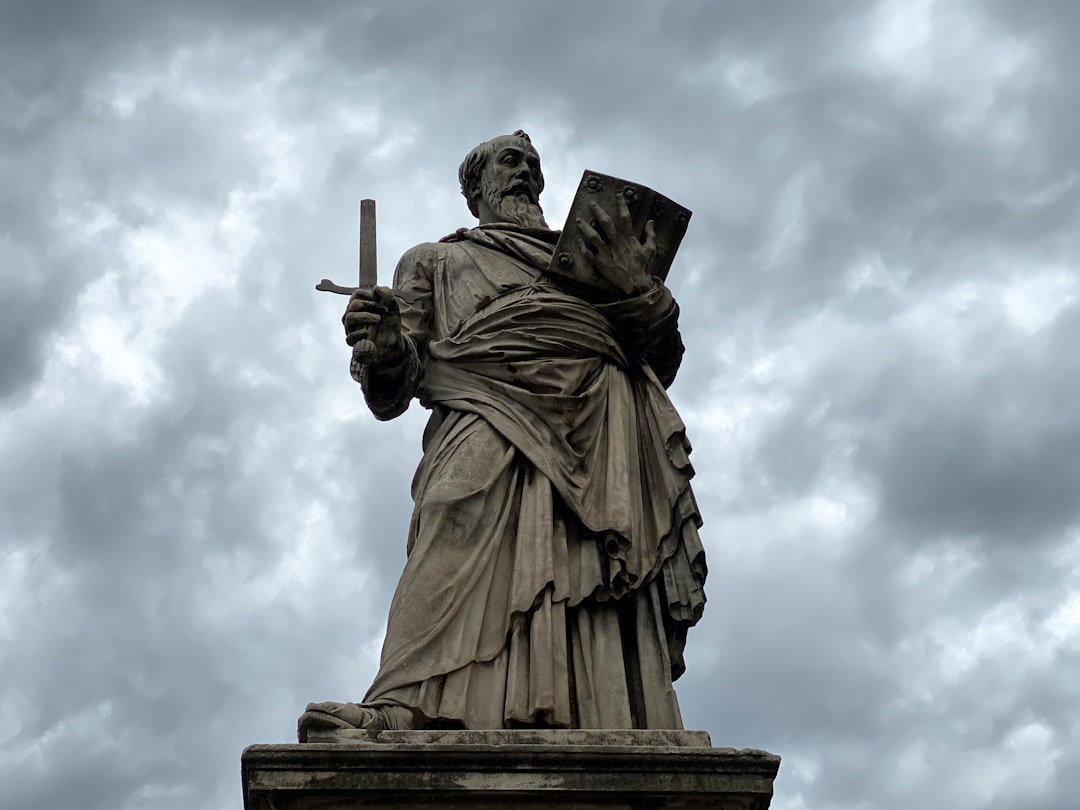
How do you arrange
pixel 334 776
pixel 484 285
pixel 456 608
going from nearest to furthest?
pixel 334 776 → pixel 456 608 → pixel 484 285

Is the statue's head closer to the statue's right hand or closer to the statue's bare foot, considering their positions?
the statue's right hand

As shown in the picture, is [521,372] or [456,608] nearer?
[456,608]

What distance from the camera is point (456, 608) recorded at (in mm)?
8641

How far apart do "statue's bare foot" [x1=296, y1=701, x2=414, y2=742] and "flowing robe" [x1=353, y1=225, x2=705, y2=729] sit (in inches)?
8.6

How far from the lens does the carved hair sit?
36.8 feet

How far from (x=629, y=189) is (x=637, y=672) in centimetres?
309

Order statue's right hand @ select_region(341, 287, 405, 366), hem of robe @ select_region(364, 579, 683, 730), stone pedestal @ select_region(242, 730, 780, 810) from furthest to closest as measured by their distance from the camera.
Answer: statue's right hand @ select_region(341, 287, 405, 366), hem of robe @ select_region(364, 579, 683, 730), stone pedestal @ select_region(242, 730, 780, 810)

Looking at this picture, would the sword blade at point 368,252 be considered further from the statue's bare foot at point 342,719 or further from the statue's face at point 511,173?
the statue's bare foot at point 342,719

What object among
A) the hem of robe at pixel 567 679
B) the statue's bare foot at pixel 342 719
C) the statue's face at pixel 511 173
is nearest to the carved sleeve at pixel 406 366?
the statue's face at pixel 511 173

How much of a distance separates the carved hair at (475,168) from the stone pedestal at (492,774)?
4.53m

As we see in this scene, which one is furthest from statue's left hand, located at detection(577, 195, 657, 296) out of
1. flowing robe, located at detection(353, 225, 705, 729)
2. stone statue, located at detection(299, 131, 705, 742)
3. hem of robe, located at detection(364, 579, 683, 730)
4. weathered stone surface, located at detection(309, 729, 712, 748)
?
weathered stone surface, located at detection(309, 729, 712, 748)

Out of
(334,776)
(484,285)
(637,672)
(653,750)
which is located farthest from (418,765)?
(484,285)

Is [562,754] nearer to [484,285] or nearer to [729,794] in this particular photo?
[729,794]

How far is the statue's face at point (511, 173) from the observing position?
36.3 ft
